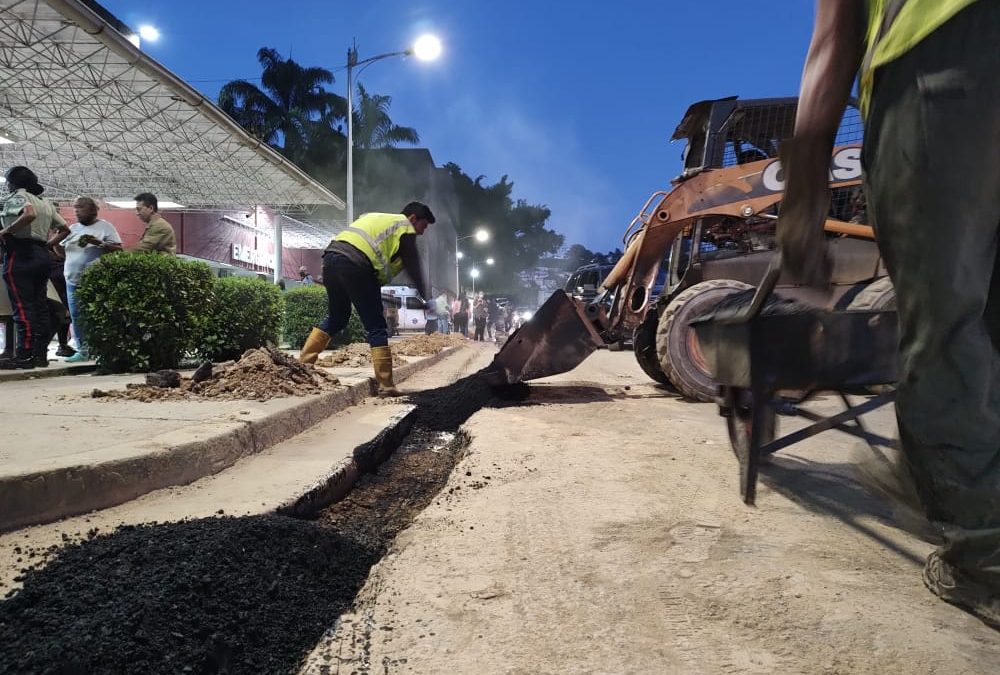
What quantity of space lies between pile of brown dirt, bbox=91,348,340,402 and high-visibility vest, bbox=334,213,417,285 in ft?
4.03

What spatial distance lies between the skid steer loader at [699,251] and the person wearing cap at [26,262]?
15.6 feet

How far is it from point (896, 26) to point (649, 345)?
4.76m

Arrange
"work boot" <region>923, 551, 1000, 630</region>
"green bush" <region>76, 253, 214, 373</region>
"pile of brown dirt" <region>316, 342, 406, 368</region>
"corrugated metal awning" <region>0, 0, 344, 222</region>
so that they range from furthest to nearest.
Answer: "corrugated metal awning" <region>0, 0, 344, 222</region> → "pile of brown dirt" <region>316, 342, 406, 368</region> → "green bush" <region>76, 253, 214, 373</region> → "work boot" <region>923, 551, 1000, 630</region>

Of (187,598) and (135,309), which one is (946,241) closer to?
(187,598)

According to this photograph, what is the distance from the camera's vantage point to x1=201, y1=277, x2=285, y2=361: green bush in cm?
686

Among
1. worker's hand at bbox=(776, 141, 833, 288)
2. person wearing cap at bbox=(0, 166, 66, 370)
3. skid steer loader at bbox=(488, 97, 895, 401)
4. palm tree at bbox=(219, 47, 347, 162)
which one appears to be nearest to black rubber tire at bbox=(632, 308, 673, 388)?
skid steer loader at bbox=(488, 97, 895, 401)

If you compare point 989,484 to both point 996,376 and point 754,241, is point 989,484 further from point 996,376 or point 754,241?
point 754,241

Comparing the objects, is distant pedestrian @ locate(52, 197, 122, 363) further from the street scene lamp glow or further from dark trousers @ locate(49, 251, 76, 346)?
the street scene lamp glow

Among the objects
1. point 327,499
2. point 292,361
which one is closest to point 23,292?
point 292,361

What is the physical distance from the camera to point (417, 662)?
130 centimetres

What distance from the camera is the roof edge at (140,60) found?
10414mm

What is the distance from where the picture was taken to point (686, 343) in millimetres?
5078

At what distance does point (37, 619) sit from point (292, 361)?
351cm

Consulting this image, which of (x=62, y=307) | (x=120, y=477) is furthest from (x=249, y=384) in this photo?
(x=62, y=307)
